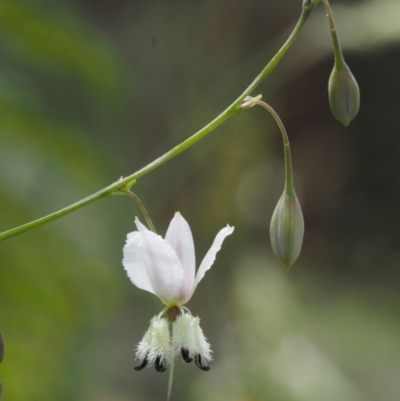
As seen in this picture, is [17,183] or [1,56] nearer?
[17,183]

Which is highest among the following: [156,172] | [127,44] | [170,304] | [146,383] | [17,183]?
[127,44]

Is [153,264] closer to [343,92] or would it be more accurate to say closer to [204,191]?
[343,92]

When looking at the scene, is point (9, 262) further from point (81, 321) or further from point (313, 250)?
point (313, 250)

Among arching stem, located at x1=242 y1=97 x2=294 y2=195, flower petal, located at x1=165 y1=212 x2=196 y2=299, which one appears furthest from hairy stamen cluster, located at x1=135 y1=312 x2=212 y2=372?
arching stem, located at x1=242 y1=97 x2=294 y2=195

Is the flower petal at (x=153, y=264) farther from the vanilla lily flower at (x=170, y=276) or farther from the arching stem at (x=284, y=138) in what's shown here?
the arching stem at (x=284, y=138)

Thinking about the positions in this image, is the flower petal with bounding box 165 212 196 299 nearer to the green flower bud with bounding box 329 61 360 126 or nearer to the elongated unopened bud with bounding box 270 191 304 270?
the elongated unopened bud with bounding box 270 191 304 270

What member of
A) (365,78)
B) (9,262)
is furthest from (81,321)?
(365,78)
